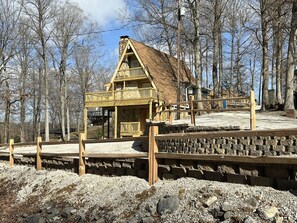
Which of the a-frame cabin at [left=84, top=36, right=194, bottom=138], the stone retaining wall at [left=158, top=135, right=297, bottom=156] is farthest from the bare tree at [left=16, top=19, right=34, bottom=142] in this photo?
the stone retaining wall at [left=158, top=135, right=297, bottom=156]

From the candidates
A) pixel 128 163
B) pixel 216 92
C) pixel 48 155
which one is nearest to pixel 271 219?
pixel 128 163

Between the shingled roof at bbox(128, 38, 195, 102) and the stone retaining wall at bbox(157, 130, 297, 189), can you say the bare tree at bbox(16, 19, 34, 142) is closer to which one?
the shingled roof at bbox(128, 38, 195, 102)

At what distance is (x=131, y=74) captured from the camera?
Answer: 2734 centimetres

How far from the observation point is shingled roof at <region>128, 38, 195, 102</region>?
2656 centimetres

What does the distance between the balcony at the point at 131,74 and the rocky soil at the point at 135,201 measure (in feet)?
53.5

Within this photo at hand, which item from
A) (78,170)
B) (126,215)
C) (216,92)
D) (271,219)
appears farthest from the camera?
(216,92)

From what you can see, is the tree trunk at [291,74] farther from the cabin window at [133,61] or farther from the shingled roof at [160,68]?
the cabin window at [133,61]

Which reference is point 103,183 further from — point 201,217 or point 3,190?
point 3,190

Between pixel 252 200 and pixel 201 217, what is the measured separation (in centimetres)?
87

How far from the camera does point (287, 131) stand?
5.39 m

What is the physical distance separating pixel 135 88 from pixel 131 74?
144 cm

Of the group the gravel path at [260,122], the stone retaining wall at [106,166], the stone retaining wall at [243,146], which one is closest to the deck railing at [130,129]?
the gravel path at [260,122]

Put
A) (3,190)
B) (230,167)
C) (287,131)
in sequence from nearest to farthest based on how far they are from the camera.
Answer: (287,131)
(230,167)
(3,190)

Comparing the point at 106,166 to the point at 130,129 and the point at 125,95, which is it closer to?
the point at 130,129
